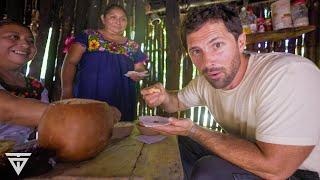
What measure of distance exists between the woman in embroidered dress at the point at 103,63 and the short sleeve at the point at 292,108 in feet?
6.27

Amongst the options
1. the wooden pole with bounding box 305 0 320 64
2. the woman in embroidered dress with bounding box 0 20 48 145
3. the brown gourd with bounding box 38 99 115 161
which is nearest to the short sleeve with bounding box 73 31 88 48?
the woman in embroidered dress with bounding box 0 20 48 145

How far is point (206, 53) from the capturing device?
1.88 meters

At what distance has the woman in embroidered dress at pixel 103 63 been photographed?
Result: 3.33 metres

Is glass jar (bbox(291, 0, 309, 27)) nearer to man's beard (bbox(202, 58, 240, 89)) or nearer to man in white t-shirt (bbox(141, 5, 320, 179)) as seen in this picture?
man in white t-shirt (bbox(141, 5, 320, 179))

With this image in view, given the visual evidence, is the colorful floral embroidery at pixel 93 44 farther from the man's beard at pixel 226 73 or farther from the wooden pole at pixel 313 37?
the wooden pole at pixel 313 37

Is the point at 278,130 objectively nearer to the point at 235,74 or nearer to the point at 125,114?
the point at 235,74

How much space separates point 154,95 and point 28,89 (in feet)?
3.58

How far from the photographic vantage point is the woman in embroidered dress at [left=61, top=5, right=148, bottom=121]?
333 cm

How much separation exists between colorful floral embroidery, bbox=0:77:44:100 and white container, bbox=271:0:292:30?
3.06 meters

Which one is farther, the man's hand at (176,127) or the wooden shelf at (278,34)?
the wooden shelf at (278,34)

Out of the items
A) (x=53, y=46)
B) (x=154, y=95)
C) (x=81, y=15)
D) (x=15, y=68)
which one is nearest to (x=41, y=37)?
(x=53, y=46)

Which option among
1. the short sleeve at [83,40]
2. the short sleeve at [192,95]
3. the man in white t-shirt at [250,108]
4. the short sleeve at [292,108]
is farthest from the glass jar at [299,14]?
the short sleeve at [83,40]

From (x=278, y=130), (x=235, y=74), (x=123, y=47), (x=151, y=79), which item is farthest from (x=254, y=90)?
(x=151, y=79)

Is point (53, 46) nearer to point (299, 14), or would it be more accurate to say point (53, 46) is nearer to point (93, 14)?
point (93, 14)
